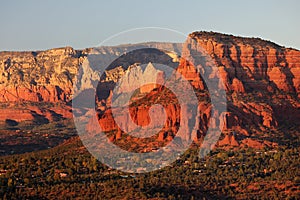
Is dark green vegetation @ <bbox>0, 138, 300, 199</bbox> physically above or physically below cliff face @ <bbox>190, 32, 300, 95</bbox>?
below

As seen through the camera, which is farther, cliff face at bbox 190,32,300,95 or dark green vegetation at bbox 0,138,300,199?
cliff face at bbox 190,32,300,95

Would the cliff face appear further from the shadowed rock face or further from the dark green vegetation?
the dark green vegetation

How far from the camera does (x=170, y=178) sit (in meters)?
109

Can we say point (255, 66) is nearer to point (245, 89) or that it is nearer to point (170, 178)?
point (245, 89)

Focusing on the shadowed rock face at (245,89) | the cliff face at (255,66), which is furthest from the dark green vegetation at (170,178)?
the cliff face at (255,66)

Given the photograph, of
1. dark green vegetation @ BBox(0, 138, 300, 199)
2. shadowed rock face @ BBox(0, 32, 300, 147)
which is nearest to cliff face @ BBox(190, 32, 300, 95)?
shadowed rock face @ BBox(0, 32, 300, 147)

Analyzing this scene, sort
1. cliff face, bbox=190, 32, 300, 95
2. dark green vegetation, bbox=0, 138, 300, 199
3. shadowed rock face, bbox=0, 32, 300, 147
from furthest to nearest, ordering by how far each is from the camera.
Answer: cliff face, bbox=190, 32, 300, 95
shadowed rock face, bbox=0, 32, 300, 147
dark green vegetation, bbox=0, 138, 300, 199

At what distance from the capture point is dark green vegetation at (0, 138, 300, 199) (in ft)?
326

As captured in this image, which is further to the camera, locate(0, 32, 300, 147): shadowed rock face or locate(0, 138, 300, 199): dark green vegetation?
locate(0, 32, 300, 147): shadowed rock face

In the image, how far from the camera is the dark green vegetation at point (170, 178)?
9938 centimetres

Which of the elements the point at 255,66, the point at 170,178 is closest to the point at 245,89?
the point at 255,66

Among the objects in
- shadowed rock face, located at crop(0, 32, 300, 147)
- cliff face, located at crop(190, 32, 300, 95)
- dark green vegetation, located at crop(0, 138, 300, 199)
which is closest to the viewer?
dark green vegetation, located at crop(0, 138, 300, 199)

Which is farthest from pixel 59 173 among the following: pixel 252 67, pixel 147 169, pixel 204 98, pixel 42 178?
pixel 252 67

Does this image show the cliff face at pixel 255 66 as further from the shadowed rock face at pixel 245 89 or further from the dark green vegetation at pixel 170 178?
the dark green vegetation at pixel 170 178
